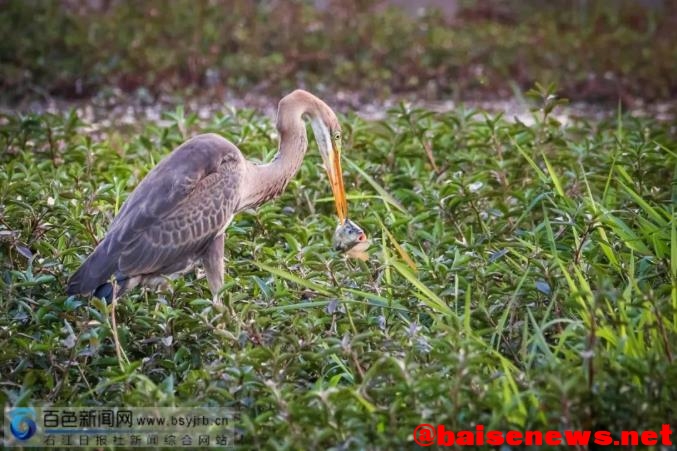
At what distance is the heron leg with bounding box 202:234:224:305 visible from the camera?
4863 mm

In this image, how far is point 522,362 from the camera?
4184 mm

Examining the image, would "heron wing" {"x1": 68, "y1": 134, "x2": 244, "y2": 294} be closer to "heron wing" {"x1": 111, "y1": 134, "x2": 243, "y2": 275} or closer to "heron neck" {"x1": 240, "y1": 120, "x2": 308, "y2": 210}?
"heron wing" {"x1": 111, "y1": 134, "x2": 243, "y2": 275}

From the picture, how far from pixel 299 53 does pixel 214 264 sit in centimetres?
588

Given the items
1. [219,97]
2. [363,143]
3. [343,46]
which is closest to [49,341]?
[363,143]

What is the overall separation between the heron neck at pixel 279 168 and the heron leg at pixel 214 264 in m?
0.27

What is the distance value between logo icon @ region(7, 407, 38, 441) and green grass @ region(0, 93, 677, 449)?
0.13 feet

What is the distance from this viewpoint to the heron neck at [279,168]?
516 centimetres

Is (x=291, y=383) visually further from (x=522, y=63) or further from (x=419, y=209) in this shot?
(x=522, y=63)

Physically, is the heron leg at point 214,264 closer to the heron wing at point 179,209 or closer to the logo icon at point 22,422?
the heron wing at point 179,209
